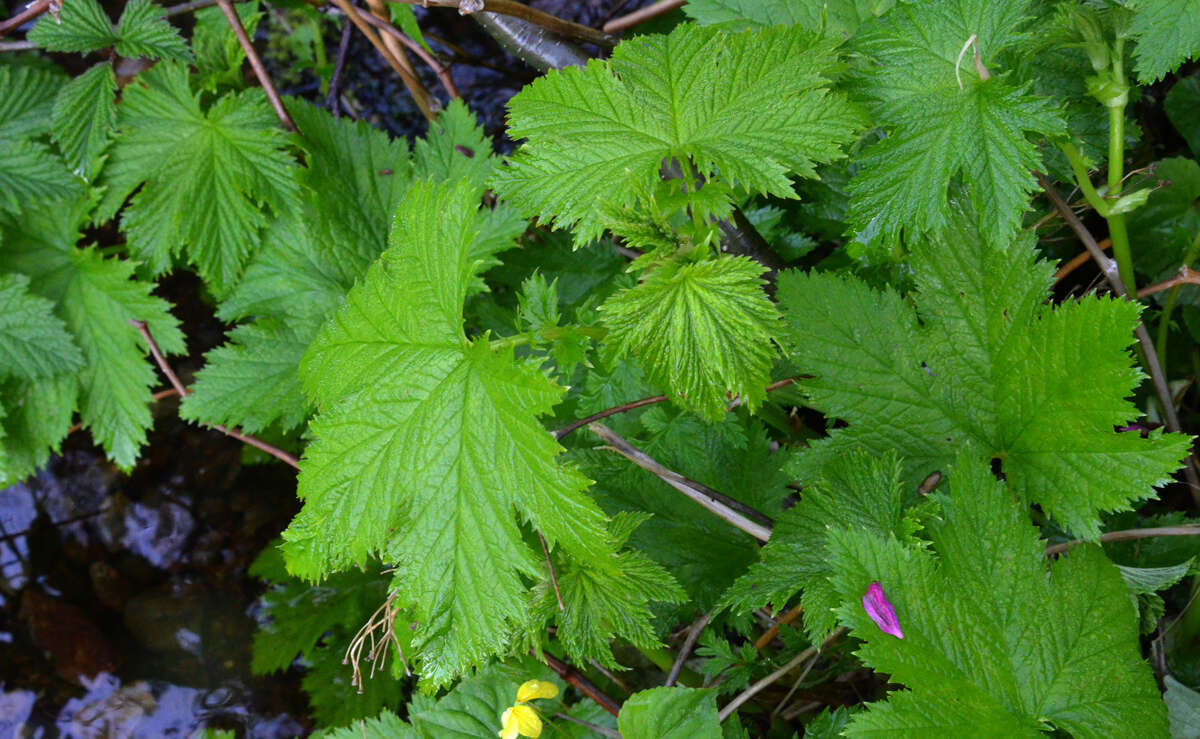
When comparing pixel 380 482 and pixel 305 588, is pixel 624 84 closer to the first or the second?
pixel 380 482

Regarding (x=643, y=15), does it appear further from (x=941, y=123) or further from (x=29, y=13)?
(x=29, y=13)

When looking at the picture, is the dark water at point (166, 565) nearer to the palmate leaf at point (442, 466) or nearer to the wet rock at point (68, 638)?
the wet rock at point (68, 638)

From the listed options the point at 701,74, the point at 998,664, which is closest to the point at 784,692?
the point at 998,664

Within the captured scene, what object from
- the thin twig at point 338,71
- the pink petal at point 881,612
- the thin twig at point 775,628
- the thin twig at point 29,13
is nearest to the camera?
the pink petal at point 881,612

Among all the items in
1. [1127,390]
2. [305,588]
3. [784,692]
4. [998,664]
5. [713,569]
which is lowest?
[305,588]

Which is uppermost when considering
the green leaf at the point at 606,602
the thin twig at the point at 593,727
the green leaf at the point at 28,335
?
the green leaf at the point at 28,335

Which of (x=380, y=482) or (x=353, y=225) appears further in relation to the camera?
(x=353, y=225)

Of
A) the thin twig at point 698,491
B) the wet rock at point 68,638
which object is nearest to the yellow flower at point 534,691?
the thin twig at point 698,491

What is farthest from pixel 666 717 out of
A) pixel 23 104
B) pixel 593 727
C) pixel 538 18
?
pixel 23 104
